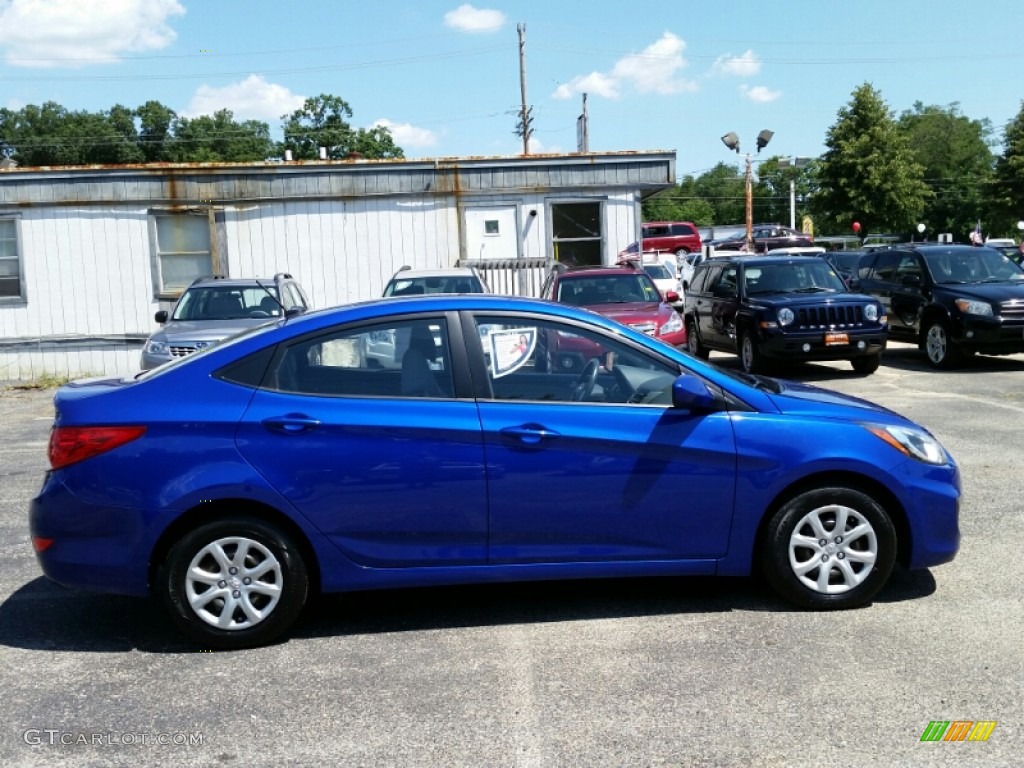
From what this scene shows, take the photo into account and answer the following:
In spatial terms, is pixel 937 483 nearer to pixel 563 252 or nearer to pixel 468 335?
pixel 468 335

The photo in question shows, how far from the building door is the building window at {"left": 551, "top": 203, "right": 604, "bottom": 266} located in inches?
30.1

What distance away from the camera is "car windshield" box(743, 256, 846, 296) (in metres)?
15.6

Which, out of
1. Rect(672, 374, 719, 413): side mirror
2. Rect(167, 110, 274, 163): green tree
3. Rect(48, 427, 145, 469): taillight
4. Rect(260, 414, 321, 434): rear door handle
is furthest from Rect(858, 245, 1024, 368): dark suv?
Rect(167, 110, 274, 163): green tree

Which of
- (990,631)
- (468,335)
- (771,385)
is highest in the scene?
(468,335)

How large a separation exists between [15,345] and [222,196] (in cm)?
454

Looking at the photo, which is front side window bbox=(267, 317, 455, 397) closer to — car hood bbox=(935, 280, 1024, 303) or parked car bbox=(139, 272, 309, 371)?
parked car bbox=(139, 272, 309, 371)

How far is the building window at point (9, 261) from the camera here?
753 inches

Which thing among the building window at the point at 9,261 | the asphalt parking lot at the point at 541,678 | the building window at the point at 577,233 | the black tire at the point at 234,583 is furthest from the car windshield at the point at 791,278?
the building window at the point at 9,261

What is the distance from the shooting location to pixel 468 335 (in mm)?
5086

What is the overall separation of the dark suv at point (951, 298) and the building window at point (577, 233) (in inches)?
205

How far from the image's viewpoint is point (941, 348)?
15352 millimetres

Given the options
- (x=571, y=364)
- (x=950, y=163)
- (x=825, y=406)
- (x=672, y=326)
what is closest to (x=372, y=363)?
(x=571, y=364)

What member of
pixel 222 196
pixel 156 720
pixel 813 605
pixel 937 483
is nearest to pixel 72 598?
pixel 156 720

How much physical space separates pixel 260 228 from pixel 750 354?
31.0 feet
